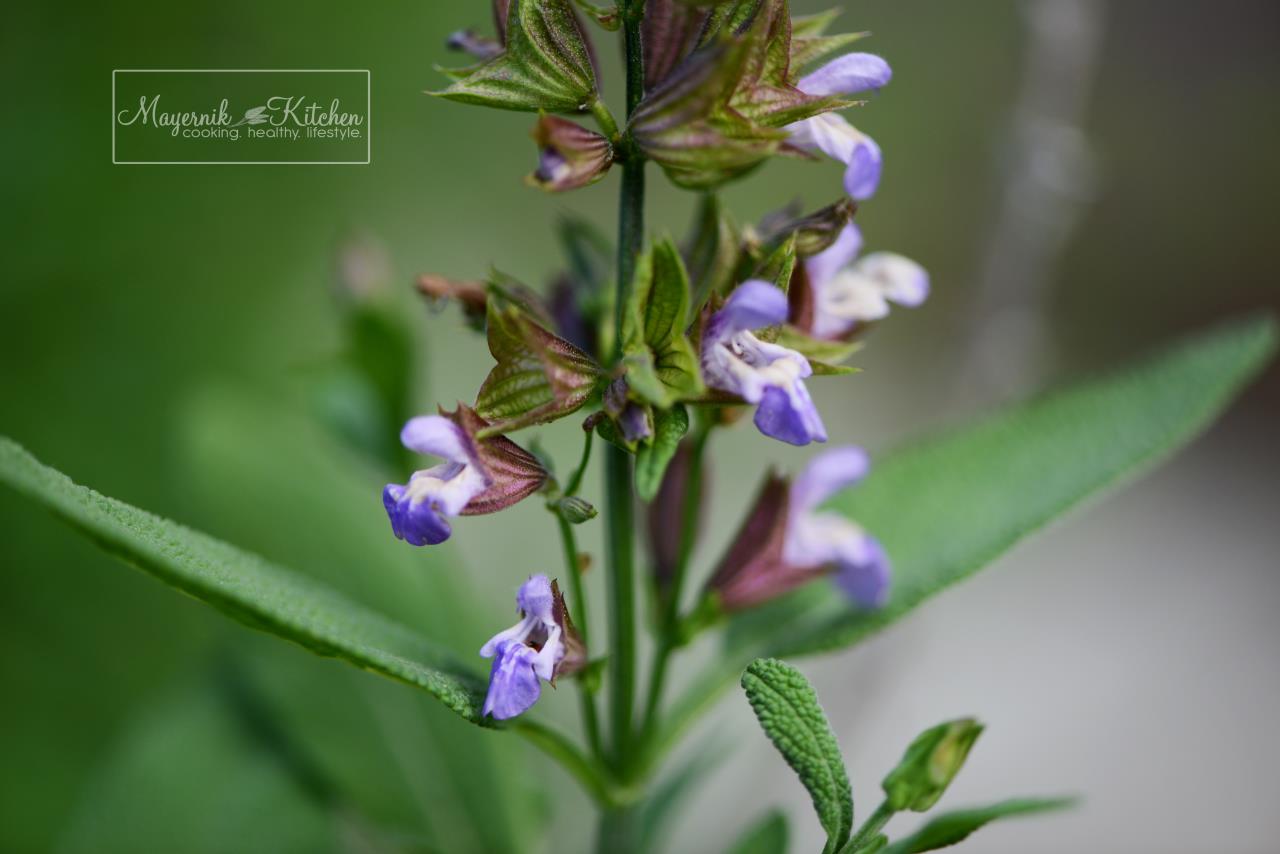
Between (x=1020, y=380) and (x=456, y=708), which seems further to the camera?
(x=1020, y=380)

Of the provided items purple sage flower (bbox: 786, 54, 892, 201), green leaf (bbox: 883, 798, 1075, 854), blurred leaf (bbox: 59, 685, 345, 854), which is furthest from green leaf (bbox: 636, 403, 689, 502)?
blurred leaf (bbox: 59, 685, 345, 854)

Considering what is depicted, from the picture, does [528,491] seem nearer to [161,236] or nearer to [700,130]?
[700,130]

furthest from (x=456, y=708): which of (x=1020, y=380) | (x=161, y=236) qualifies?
(x=161, y=236)

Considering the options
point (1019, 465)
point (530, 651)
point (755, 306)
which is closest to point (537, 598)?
point (530, 651)

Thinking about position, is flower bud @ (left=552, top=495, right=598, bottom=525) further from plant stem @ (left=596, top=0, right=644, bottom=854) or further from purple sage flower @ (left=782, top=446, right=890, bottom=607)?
purple sage flower @ (left=782, top=446, right=890, bottom=607)

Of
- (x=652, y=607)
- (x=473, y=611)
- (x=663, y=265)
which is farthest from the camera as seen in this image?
(x=473, y=611)

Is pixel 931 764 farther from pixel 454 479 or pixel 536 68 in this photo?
pixel 536 68

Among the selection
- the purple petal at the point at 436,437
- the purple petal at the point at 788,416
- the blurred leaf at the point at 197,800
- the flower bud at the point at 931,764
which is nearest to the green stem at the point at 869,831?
the flower bud at the point at 931,764

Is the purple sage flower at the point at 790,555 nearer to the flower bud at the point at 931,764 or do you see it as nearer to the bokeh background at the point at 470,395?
the flower bud at the point at 931,764
